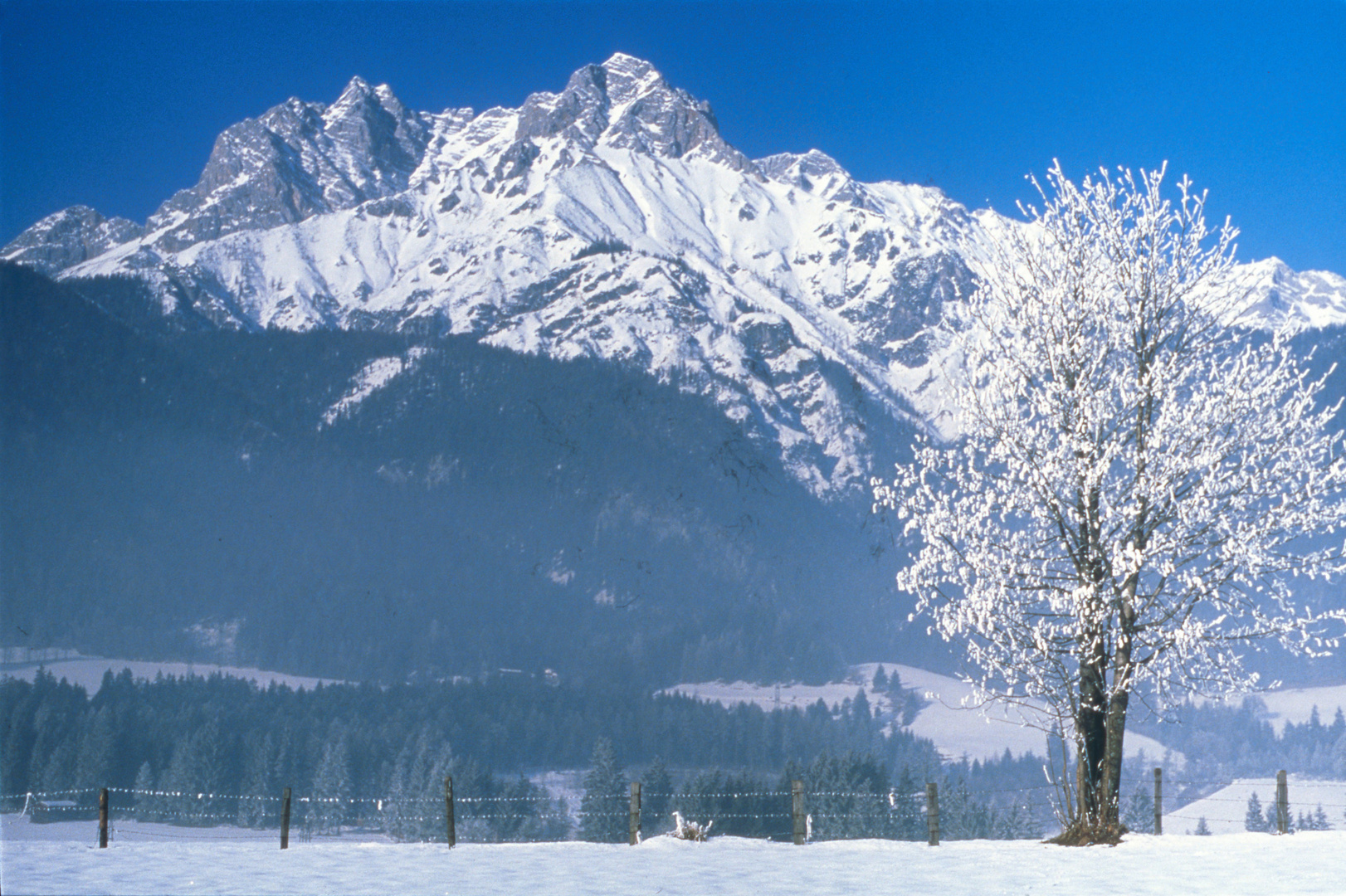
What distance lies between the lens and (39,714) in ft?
551

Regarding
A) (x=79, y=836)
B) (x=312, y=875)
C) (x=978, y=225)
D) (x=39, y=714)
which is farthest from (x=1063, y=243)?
(x=39, y=714)

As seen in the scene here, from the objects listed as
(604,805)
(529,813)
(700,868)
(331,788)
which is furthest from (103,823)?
(331,788)

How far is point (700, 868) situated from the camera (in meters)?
21.4

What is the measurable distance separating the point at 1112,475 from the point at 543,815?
425 feet

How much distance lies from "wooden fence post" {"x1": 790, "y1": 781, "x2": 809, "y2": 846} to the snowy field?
4.36ft

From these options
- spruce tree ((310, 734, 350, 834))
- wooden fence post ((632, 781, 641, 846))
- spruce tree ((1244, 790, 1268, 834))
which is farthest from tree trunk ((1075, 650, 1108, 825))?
spruce tree ((310, 734, 350, 834))

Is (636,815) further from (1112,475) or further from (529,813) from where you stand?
(529,813)

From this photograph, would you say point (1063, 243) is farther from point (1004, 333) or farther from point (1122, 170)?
point (1004, 333)

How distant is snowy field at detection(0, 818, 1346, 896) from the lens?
17375 mm

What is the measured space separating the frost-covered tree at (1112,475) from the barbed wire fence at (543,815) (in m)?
34.1

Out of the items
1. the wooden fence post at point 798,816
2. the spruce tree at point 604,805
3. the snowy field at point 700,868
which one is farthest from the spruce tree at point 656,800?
the snowy field at point 700,868

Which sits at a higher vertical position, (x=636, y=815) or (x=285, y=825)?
(x=636, y=815)

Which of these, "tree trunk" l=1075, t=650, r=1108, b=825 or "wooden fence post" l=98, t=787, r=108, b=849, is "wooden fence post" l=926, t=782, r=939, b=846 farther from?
"wooden fence post" l=98, t=787, r=108, b=849

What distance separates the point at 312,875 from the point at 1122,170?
2081 cm
